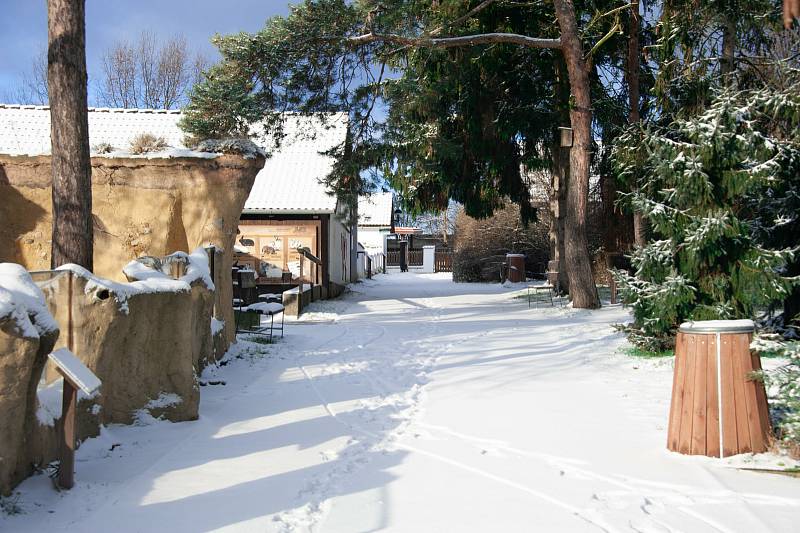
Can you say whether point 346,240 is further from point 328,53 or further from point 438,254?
point 438,254

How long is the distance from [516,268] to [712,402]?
24.5 metres

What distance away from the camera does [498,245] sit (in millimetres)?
31891

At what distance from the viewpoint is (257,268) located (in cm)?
2039

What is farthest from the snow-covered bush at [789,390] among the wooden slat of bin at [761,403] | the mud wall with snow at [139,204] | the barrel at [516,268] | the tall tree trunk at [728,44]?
the barrel at [516,268]

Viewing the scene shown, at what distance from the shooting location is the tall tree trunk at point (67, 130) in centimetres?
716

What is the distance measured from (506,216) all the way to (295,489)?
27.8 m

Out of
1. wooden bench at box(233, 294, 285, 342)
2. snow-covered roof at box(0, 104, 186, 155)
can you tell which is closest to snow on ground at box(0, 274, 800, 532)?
wooden bench at box(233, 294, 285, 342)

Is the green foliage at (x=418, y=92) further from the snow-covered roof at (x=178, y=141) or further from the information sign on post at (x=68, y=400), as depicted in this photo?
the information sign on post at (x=68, y=400)

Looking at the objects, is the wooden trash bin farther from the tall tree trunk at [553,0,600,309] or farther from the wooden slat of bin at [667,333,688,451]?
the tall tree trunk at [553,0,600,309]

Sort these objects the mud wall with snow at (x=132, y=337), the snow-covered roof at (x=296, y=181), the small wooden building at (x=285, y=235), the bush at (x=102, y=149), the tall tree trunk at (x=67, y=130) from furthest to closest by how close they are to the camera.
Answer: the small wooden building at (x=285, y=235)
the snow-covered roof at (x=296, y=181)
the bush at (x=102, y=149)
the tall tree trunk at (x=67, y=130)
the mud wall with snow at (x=132, y=337)

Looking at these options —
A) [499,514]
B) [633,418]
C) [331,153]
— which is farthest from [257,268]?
[499,514]

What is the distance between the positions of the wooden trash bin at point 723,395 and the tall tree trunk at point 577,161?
1091 centimetres

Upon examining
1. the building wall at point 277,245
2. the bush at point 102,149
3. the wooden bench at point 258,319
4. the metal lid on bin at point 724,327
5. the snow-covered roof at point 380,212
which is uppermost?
the snow-covered roof at point 380,212

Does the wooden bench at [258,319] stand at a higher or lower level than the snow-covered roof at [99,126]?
lower
